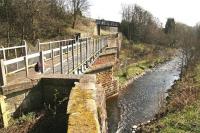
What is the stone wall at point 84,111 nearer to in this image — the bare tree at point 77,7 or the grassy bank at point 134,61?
the grassy bank at point 134,61

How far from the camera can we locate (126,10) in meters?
77.9

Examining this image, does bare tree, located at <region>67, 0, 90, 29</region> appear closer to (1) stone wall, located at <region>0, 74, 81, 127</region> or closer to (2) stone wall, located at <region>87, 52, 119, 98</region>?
(2) stone wall, located at <region>87, 52, 119, 98</region>

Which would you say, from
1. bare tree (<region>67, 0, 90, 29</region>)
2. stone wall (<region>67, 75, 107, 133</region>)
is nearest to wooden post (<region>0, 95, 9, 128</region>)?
stone wall (<region>67, 75, 107, 133</region>)

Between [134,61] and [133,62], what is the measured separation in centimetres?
121

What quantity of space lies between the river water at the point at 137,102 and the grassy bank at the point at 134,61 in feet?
5.74

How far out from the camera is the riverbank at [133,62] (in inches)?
1488

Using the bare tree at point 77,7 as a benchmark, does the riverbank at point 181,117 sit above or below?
below

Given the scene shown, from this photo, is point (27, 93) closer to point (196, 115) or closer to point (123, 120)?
point (196, 115)

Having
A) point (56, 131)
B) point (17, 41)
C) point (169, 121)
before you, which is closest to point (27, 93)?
point (56, 131)

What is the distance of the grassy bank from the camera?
127 ft

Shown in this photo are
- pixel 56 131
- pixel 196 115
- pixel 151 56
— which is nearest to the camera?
pixel 56 131

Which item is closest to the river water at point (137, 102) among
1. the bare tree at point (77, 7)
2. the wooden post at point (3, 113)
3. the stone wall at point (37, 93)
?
the stone wall at point (37, 93)

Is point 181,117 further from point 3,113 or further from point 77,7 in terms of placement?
point 77,7

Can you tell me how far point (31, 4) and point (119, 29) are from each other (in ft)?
157
